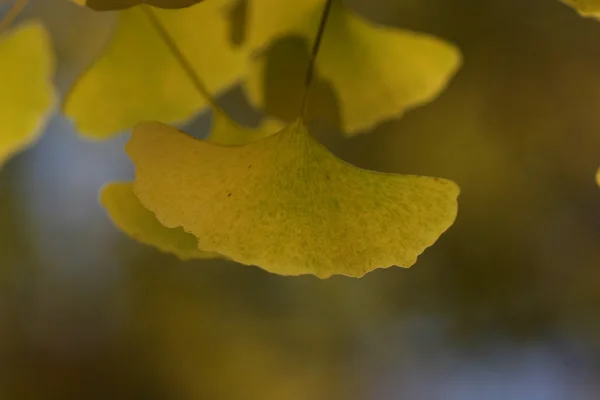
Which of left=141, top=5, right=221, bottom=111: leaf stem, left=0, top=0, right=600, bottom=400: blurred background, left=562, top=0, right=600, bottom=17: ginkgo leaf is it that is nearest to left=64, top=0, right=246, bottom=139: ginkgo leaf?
left=141, top=5, right=221, bottom=111: leaf stem

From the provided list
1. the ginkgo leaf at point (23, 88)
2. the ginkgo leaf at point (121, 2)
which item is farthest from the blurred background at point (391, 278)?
the ginkgo leaf at point (121, 2)

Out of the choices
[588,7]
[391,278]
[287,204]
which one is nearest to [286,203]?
[287,204]

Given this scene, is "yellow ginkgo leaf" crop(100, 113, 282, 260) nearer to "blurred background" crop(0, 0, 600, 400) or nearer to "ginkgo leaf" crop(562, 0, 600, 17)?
"ginkgo leaf" crop(562, 0, 600, 17)

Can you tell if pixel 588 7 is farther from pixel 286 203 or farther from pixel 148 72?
pixel 148 72

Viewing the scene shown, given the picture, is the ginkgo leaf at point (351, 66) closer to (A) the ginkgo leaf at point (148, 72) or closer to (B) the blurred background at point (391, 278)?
(A) the ginkgo leaf at point (148, 72)

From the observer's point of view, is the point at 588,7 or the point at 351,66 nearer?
the point at 588,7

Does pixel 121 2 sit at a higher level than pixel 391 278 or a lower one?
higher

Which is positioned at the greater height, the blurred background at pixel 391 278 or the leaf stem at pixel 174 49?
the leaf stem at pixel 174 49
